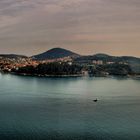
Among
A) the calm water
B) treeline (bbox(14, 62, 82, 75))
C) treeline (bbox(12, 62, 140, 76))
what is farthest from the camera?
treeline (bbox(12, 62, 140, 76))

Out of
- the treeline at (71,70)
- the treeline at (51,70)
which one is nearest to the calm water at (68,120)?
the treeline at (51,70)

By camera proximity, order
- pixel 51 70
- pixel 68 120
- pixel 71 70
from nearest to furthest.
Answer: pixel 68 120 < pixel 51 70 < pixel 71 70

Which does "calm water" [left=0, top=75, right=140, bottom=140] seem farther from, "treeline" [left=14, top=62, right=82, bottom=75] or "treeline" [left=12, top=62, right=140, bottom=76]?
"treeline" [left=12, top=62, right=140, bottom=76]

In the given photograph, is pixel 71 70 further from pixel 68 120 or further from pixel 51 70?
pixel 68 120

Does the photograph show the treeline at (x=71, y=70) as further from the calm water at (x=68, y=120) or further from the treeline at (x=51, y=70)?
the calm water at (x=68, y=120)

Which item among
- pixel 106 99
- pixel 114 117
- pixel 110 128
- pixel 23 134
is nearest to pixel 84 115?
pixel 114 117

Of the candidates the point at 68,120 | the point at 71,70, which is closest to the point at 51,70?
the point at 71,70

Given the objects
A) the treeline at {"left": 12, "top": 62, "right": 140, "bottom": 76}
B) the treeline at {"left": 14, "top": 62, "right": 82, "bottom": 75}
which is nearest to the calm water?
the treeline at {"left": 14, "top": 62, "right": 82, "bottom": 75}

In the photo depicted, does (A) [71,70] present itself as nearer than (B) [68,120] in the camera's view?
No

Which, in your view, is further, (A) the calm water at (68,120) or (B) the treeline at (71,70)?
(B) the treeline at (71,70)

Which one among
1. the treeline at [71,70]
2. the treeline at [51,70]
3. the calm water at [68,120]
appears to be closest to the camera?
the calm water at [68,120]

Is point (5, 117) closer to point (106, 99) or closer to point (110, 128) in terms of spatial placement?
point (110, 128)
